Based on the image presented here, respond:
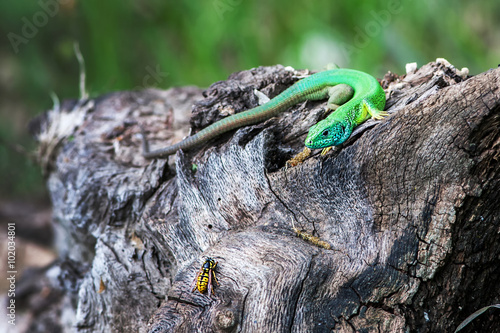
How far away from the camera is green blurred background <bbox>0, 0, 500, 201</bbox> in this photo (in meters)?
4.49

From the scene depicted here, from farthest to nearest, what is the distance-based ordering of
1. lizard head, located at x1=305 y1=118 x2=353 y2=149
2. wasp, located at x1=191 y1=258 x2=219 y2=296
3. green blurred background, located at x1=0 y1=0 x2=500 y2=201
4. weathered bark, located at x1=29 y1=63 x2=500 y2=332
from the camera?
green blurred background, located at x1=0 y1=0 x2=500 y2=201 → lizard head, located at x1=305 y1=118 x2=353 y2=149 → wasp, located at x1=191 y1=258 x2=219 y2=296 → weathered bark, located at x1=29 y1=63 x2=500 y2=332

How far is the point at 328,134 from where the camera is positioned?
219 centimetres

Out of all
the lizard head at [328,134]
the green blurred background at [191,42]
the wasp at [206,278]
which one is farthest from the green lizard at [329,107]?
the green blurred background at [191,42]

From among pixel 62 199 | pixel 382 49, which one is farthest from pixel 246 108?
pixel 382 49

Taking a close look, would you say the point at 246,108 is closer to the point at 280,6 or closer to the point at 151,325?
the point at 151,325

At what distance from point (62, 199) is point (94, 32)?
2351 millimetres

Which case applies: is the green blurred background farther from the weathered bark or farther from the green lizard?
the weathered bark

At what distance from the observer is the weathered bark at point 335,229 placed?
6.19ft

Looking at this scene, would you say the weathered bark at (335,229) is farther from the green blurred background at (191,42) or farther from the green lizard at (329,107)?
the green blurred background at (191,42)

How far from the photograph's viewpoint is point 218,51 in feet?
16.6

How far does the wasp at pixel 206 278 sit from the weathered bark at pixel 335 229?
0.13ft

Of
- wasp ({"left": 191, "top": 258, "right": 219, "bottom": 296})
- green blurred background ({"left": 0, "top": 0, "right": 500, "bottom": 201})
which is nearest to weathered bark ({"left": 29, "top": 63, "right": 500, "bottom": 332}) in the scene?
wasp ({"left": 191, "top": 258, "right": 219, "bottom": 296})

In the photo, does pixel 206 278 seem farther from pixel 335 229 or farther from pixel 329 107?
pixel 329 107

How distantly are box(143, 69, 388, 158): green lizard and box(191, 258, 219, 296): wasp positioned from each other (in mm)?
877
